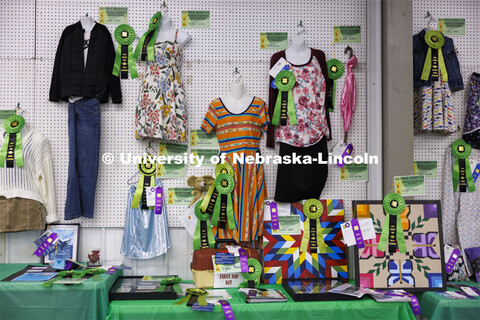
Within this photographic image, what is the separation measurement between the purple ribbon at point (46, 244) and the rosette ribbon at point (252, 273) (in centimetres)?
130

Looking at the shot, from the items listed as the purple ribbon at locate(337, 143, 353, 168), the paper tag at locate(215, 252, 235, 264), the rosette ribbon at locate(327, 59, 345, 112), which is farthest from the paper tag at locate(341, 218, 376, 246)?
the rosette ribbon at locate(327, 59, 345, 112)

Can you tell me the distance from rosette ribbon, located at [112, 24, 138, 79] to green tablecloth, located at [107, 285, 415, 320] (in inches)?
61.1

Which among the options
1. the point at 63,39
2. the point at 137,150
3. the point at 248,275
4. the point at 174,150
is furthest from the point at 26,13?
the point at 248,275

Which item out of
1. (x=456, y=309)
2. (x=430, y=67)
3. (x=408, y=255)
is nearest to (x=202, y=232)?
(x=408, y=255)

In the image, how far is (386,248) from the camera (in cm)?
256

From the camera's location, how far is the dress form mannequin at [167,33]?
294 cm

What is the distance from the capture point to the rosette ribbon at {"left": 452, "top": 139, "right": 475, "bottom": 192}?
3.00 m

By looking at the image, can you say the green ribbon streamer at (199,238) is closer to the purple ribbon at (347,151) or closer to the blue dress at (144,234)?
the blue dress at (144,234)

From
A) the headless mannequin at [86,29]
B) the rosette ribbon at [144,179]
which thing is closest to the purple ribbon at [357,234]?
the rosette ribbon at [144,179]

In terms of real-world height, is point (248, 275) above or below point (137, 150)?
below

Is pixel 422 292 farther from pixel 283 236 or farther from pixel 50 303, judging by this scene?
pixel 50 303

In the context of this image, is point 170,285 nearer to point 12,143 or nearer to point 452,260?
point 12,143

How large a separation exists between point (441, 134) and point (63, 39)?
9.34 feet

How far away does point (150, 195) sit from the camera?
291cm
